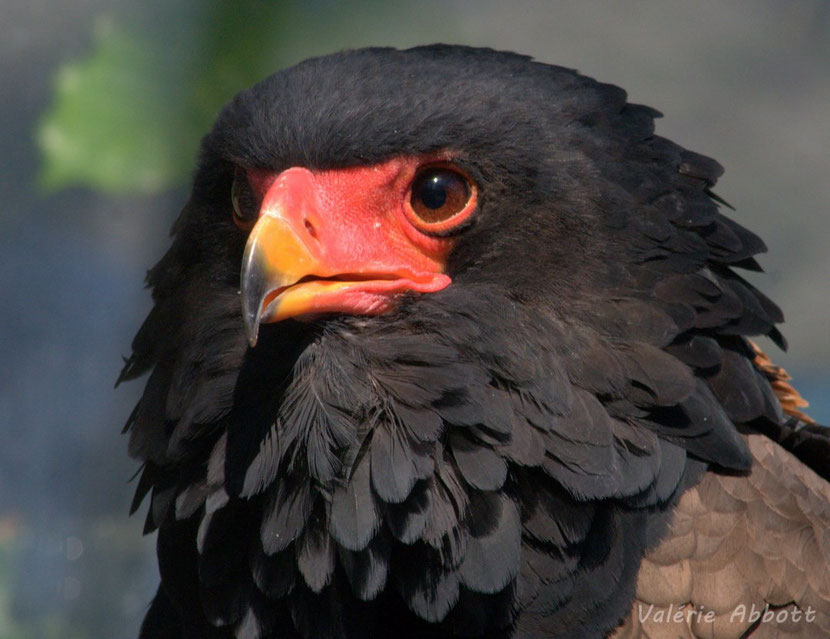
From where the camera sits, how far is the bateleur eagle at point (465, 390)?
2625 millimetres

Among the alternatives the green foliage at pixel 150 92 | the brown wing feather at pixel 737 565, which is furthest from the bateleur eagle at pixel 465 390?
the green foliage at pixel 150 92

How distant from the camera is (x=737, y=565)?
2779 mm

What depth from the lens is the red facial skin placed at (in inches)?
102

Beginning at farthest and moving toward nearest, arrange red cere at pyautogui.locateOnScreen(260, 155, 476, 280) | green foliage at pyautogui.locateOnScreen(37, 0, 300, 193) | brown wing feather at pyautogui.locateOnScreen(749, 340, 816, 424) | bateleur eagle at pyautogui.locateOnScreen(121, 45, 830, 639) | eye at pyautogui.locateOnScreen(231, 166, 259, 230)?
1. green foliage at pyautogui.locateOnScreen(37, 0, 300, 193)
2. brown wing feather at pyautogui.locateOnScreen(749, 340, 816, 424)
3. eye at pyautogui.locateOnScreen(231, 166, 259, 230)
4. red cere at pyautogui.locateOnScreen(260, 155, 476, 280)
5. bateleur eagle at pyautogui.locateOnScreen(121, 45, 830, 639)

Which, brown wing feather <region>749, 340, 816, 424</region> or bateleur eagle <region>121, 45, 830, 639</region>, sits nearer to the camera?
bateleur eagle <region>121, 45, 830, 639</region>

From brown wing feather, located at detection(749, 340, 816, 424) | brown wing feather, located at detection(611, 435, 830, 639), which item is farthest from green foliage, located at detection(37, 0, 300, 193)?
brown wing feather, located at detection(611, 435, 830, 639)

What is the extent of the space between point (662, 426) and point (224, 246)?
4.63 feet

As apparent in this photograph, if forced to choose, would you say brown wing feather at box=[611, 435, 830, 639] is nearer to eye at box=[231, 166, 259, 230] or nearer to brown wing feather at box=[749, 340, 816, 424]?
brown wing feather at box=[749, 340, 816, 424]

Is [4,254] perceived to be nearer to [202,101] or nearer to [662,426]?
[202,101]

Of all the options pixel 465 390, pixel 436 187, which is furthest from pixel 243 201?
pixel 465 390

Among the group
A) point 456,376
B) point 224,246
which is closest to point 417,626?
point 456,376
